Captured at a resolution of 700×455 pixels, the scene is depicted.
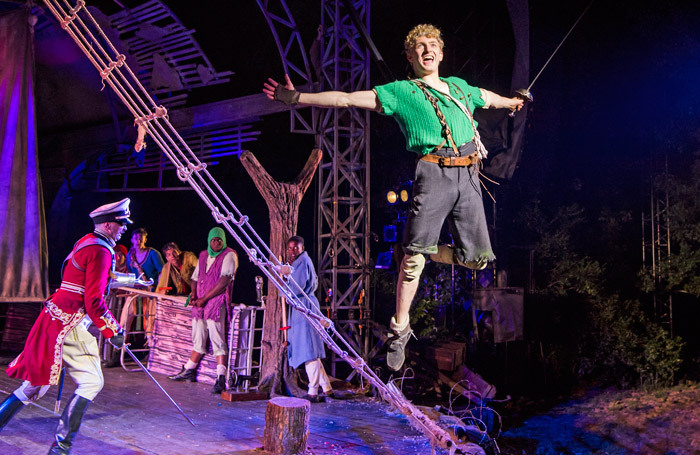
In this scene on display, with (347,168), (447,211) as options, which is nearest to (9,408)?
(447,211)

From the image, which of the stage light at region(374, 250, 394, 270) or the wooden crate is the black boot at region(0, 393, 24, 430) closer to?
the wooden crate

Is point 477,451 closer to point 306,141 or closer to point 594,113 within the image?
point 306,141

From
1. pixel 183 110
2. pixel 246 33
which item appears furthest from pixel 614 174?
pixel 183 110

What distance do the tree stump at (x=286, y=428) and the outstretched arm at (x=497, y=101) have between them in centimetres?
267

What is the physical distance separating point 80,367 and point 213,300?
3427 mm

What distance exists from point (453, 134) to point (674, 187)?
9.23m

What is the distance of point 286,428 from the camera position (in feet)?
14.5

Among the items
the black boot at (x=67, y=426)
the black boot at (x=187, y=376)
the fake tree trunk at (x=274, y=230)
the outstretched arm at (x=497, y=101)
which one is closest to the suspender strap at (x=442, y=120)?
the outstretched arm at (x=497, y=101)

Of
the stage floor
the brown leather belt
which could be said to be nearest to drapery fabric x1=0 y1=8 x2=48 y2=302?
the stage floor

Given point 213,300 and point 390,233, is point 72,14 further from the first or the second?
point 390,233

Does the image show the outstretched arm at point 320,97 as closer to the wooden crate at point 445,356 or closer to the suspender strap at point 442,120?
the suspender strap at point 442,120

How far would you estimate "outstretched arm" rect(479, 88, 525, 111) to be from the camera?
3395 mm

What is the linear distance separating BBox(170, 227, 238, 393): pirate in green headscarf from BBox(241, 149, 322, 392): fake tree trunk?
543 millimetres

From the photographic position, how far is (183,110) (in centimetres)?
1085
